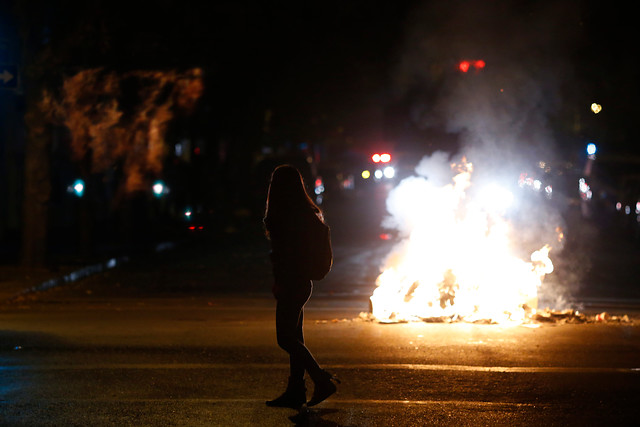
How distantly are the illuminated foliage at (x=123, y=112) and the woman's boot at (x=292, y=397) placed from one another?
529 inches

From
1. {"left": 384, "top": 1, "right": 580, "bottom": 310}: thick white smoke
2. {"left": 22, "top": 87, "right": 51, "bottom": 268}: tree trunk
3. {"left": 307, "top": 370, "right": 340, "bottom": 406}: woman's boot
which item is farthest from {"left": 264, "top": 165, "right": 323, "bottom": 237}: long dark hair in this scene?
{"left": 22, "top": 87, "right": 51, "bottom": 268}: tree trunk

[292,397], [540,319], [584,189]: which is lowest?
[292,397]

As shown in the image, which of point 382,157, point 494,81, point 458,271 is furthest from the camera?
point 382,157

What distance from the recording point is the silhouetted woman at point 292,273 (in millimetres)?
6375

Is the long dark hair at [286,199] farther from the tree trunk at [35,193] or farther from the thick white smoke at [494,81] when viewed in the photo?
the tree trunk at [35,193]

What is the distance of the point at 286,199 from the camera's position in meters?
6.44

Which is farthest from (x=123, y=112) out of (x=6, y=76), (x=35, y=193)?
(x=6, y=76)

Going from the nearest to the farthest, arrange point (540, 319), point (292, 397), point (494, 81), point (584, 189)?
point (292, 397) < point (540, 319) < point (494, 81) < point (584, 189)

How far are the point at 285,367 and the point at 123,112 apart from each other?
13545 mm

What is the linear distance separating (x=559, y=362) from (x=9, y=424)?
4.88 m

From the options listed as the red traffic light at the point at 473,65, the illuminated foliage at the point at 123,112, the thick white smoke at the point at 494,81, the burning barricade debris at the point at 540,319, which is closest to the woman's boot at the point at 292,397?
the burning barricade debris at the point at 540,319

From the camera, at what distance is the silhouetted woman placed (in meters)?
6.38

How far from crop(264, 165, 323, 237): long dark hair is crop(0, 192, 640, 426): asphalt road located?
4.71 ft

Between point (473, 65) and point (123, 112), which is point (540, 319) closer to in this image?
point (473, 65)
